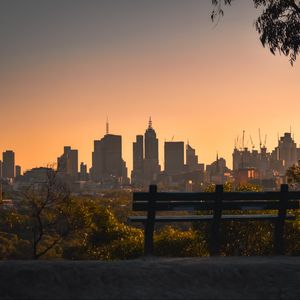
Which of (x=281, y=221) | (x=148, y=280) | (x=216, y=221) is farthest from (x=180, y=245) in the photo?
(x=148, y=280)

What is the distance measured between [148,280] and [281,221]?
13.3 feet

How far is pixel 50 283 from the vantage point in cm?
783

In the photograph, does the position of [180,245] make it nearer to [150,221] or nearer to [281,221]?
[281,221]

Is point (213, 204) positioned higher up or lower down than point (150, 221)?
higher up

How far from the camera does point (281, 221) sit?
37.1 feet

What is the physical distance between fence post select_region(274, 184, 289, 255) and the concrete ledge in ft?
6.60

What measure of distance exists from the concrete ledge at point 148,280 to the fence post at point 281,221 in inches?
79.2

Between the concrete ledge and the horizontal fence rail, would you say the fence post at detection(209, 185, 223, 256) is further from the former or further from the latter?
the concrete ledge

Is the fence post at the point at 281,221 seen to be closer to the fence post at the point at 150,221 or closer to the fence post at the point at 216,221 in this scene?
the fence post at the point at 216,221

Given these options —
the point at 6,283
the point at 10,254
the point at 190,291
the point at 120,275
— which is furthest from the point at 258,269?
the point at 10,254

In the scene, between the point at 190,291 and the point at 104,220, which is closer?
the point at 190,291

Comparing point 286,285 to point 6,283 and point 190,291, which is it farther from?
point 6,283

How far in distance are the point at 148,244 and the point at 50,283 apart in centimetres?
317

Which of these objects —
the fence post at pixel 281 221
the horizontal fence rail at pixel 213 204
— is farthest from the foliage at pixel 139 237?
the horizontal fence rail at pixel 213 204
